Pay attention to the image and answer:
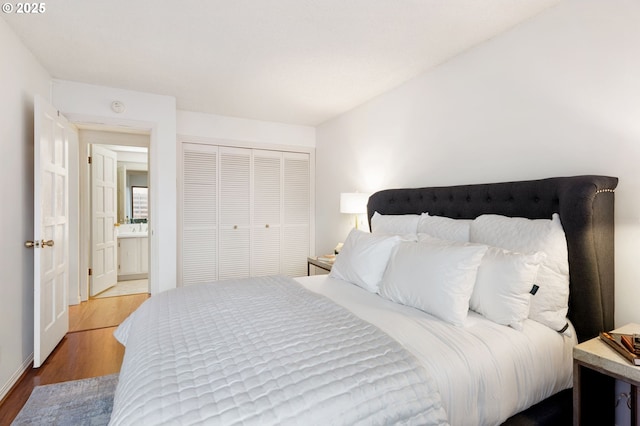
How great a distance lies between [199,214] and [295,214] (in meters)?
1.31

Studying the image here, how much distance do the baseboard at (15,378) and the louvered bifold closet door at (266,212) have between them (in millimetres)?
2368

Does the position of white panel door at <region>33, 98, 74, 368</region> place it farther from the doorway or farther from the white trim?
the white trim

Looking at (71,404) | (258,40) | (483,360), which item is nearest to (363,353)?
(483,360)

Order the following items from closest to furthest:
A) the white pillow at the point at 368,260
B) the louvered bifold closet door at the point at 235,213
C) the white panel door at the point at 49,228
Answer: the white pillow at the point at 368,260 → the white panel door at the point at 49,228 → the louvered bifold closet door at the point at 235,213

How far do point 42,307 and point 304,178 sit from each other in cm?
320

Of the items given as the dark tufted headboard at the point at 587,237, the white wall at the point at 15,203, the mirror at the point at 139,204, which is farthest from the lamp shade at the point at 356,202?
the mirror at the point at 139,204

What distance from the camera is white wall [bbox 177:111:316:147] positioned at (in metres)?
3.98

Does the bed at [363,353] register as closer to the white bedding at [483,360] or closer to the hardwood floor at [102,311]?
the white bedding at [483,360]

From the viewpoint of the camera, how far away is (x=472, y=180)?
94.0 inches

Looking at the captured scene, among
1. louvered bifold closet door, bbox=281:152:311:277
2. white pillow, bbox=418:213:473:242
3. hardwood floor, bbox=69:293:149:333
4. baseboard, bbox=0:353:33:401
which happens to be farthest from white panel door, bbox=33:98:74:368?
white pillow, bbox=418:213:473:242

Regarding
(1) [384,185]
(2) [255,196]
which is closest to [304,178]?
(2) [255,196]

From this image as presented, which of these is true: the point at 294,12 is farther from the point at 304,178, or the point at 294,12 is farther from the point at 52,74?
the point at 304,178

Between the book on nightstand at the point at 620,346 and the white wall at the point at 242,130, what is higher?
the white wall at the point at 242,130

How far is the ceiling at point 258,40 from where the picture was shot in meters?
1.91
